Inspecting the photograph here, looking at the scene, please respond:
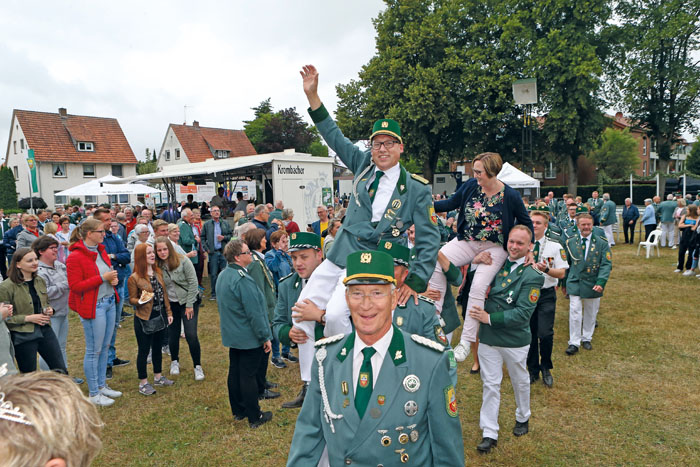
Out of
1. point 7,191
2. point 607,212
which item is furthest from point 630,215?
point 7,191

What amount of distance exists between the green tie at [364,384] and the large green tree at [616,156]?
192 feet

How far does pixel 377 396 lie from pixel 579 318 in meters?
6.97

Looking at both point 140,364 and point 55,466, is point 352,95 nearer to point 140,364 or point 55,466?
point 140,364

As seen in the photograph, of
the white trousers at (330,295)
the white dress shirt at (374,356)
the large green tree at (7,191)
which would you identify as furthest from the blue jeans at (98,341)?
the large green tree at (7,191)

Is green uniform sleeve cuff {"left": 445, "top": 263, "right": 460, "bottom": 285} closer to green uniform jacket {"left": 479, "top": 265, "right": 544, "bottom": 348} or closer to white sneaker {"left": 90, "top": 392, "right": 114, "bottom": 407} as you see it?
green uniform jacket {"left": 479, "top": 265, "right": 544, "bottom": 348}

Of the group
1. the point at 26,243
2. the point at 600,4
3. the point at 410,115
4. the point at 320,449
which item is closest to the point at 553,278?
the point at 320,449

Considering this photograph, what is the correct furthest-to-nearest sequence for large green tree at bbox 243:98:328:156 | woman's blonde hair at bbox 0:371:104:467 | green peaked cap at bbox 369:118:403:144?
1. large green tree at bbox 243:98:328:156
2. green peaked cap at bbox 369:118:403:144
3. woman's blonde hair at bbox 0:371:104:467

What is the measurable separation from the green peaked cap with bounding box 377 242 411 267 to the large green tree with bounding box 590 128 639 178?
57150mm

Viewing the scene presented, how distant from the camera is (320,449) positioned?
235 centimetres

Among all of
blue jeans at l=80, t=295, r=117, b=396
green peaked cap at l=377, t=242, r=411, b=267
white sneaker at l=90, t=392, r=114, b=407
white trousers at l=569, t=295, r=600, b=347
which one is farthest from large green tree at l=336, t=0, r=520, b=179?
green peaked cap at l=377, t=242, r=411, b=267

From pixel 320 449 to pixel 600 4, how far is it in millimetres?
34373

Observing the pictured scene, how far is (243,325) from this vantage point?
5.53 metres

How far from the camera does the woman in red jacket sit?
615cm

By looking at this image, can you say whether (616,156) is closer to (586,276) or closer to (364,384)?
(586,276)
